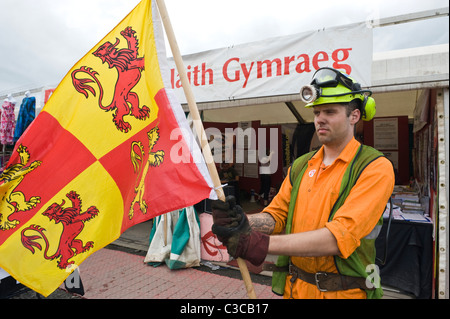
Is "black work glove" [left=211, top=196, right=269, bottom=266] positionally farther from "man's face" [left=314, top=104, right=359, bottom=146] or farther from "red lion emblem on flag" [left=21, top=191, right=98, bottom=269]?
"red lion emblem on flag" [left=21, top=191, right=98, bottom=269]

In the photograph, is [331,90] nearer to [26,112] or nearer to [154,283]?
[154,283]

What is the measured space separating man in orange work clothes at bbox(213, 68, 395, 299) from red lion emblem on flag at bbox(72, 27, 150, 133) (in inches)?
39.1

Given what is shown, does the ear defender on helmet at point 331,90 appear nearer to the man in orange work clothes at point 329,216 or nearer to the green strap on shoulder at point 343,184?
the man in orange work clothes at point 329,216

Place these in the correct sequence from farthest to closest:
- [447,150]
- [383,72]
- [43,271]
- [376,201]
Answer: [383,72] < [447,150] < [43,271] < [376,201]

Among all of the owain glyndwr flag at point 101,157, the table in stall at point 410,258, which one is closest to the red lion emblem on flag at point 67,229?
the owain glyndwr flag at point 101,157

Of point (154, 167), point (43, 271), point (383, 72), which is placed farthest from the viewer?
point (383, 72)

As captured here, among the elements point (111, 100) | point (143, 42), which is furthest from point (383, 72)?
point (111, 100)

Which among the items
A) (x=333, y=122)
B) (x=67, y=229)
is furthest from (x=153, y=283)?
(x=333, y=122)

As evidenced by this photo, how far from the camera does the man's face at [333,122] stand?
171 centimetres

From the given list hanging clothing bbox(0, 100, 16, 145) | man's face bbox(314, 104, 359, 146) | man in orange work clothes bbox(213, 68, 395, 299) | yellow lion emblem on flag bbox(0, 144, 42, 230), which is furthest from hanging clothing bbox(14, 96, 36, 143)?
man's face bbox(314, 104, 359, 146)

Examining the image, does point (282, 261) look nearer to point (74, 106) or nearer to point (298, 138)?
point (74, 106)

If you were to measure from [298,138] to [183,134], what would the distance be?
6233 mm

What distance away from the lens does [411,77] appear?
343 centimetres

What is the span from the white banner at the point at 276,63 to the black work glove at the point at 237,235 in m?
2.70
